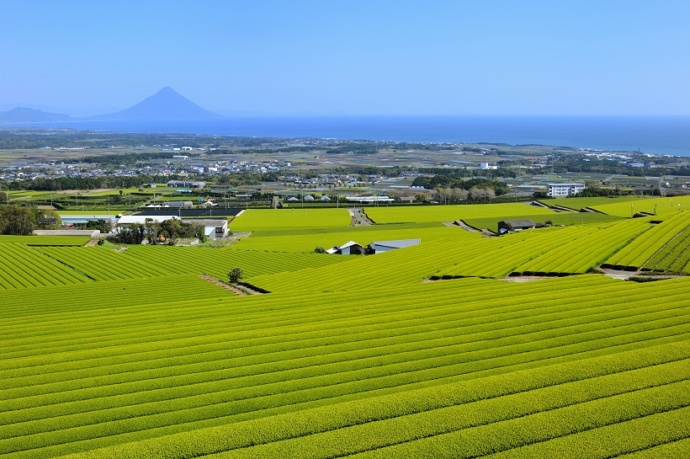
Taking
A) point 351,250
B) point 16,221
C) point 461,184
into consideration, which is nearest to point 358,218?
point 351,250

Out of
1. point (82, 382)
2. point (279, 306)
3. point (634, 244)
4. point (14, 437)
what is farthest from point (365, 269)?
point (14, 437)

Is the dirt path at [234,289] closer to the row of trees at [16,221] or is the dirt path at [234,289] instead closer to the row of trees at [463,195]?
the row of trees at [16,221]

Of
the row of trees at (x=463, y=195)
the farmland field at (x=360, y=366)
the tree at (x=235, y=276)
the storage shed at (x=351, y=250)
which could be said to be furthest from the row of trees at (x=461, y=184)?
the tree at (x=235, y=276)

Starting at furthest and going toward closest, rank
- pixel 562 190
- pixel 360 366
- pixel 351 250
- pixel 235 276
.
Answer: pixel 562 190 → pixel 351 250 → pixel 235 276 → pixel 360 366

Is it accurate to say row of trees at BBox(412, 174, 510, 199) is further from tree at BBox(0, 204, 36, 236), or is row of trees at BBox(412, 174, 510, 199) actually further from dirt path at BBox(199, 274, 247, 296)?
dirt path at BBox(199, 274, 247, 296)

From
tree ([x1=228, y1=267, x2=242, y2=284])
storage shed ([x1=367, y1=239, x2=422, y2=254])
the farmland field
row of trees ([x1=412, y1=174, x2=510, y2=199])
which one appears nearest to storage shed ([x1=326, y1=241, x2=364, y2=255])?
storage shed ([x1=367, y1=239, x2=422, y2=254])

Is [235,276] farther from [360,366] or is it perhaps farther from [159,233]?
[159,233]

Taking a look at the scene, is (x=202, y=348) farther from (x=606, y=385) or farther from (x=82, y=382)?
(x=606, y=385)

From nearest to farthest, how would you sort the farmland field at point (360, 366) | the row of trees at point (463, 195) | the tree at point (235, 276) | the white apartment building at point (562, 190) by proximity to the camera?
the farmland field at point (360, 366) → the tree at point (235, 276) → the row of trees at point (463, 195) → the white apartment building at point (562, 190)
